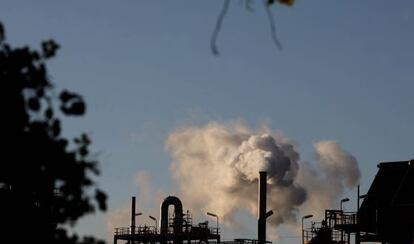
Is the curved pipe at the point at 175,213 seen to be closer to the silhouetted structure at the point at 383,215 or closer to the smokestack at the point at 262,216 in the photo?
the smokestack at the point at 262,216

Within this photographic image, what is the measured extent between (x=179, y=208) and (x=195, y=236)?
334cm

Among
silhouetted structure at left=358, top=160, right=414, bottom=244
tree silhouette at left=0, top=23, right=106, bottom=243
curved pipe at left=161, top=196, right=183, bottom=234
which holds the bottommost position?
tree silhouette at left=0, top=23, right=106, bottom=243

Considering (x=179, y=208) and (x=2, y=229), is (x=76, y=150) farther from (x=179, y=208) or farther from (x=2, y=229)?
(x=179, y=208)

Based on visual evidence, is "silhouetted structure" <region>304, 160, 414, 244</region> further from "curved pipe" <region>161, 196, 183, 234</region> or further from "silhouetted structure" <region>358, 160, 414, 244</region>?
"curved pipe" <region>161, 196, 183, 234</region>

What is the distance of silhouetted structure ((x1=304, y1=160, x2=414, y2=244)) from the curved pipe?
2675cm

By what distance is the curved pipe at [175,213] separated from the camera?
98.4 metres

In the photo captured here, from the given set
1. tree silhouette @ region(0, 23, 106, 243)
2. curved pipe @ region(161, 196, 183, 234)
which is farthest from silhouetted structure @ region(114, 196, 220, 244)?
tree silhouette @ region(0, 23, 106, 243)


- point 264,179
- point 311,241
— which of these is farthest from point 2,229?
point 264,179

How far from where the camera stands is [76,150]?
15.6m

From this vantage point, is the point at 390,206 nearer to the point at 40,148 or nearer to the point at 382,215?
the point at 382,215

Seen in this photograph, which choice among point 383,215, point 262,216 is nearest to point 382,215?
point 383,215

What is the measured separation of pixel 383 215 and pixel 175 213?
113 feet

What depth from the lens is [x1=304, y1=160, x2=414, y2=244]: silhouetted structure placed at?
6606 cm

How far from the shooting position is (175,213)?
324 feet
